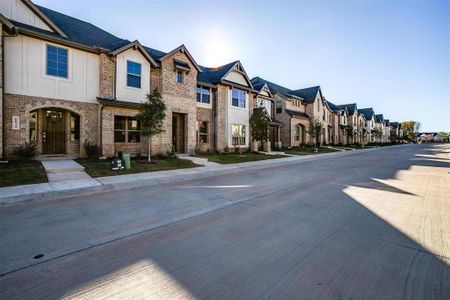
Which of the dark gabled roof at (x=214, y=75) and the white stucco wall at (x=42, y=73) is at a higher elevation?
the dark gabled roof at (x=214, y=75)

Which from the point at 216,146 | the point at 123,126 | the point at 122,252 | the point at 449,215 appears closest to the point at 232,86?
the point at 216,146

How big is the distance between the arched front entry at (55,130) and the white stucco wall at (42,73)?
1105 millimetres

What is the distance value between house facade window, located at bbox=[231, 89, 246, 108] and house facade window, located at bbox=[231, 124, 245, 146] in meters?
2.18

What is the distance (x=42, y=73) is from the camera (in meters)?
12.8

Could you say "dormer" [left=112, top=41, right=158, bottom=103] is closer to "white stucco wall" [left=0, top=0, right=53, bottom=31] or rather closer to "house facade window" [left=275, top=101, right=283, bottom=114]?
"white stucco wall" [left=0, top=0, right=53, bottom=31]

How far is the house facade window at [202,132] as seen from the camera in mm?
20516

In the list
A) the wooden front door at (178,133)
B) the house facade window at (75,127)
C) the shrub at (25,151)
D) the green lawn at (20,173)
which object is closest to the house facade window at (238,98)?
the wooden front door at (178,133)

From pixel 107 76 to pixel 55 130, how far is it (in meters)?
4.61

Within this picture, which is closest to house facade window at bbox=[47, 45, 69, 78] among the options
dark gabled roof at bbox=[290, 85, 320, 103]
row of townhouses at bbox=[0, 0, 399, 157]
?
row of townhouses at bbox=[0, 0, 399, 157]

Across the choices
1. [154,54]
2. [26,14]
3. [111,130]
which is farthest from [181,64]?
[26,14]

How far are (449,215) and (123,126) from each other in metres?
16.5

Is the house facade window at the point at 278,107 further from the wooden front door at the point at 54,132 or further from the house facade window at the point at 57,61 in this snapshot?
the wooden front door at the point at 54,132

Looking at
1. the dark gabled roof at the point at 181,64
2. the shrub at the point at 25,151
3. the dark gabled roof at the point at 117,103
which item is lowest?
the shrub at the point at 25,151

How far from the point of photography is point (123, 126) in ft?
51.9
